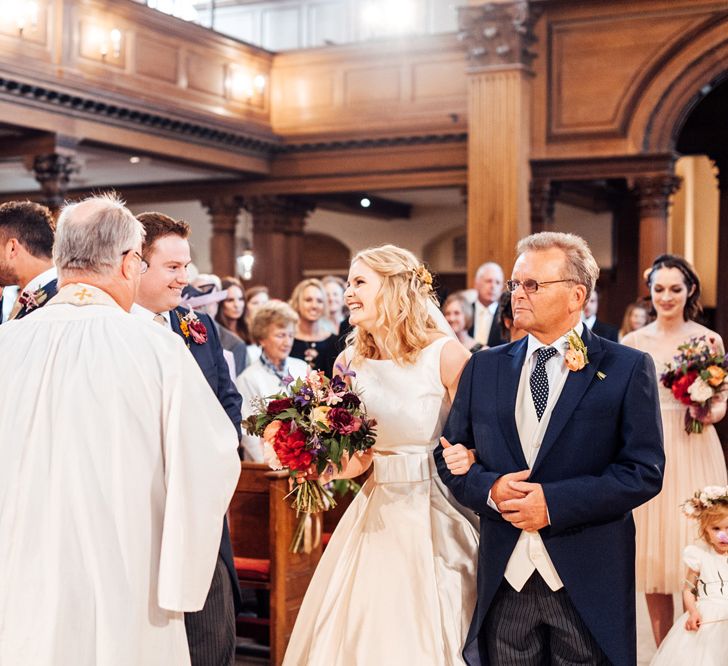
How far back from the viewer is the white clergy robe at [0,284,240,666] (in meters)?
2.80

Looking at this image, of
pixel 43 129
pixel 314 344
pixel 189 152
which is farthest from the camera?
pixel 189 152

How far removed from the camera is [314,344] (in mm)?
7578

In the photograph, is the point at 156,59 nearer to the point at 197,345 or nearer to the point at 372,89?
the point at 372,89

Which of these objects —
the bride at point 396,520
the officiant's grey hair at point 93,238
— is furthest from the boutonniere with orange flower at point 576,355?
the officiant's grey hair at point 93,238

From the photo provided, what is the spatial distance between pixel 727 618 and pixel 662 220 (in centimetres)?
878

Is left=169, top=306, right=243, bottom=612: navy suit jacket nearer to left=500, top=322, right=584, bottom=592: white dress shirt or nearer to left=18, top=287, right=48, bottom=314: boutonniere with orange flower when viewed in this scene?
left=18, top=287, right=48, bottom=314: boutonniere with orange flower

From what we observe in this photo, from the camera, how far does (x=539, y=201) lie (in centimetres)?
1261

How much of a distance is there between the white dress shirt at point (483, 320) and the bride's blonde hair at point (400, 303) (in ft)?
15.8

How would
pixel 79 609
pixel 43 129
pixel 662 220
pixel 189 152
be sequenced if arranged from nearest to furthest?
pixel 79 609 < pixel 43 129 < pixel 662 220 < pixel 189 152

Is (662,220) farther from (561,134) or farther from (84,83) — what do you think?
(84,83)

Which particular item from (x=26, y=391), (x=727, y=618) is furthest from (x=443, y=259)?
(x=26, y=391)

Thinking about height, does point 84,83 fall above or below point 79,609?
above

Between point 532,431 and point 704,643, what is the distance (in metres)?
1.45

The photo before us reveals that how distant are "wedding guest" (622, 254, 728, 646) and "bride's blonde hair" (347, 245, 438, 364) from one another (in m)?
2.02
